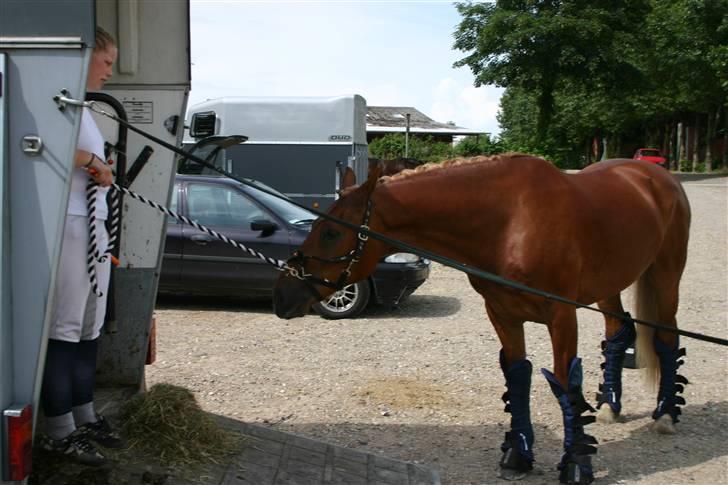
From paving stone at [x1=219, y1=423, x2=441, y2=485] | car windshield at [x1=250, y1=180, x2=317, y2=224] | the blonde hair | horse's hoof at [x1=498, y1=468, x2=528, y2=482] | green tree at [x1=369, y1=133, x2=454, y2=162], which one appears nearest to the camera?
the blonde hair

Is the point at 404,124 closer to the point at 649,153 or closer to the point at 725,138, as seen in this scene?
the point at 649,153

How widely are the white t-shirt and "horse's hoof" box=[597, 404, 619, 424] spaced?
4047 mm

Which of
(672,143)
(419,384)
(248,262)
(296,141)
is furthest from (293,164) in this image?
(672,143)

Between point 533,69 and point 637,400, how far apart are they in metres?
37.4

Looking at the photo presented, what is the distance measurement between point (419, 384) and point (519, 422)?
194 cm

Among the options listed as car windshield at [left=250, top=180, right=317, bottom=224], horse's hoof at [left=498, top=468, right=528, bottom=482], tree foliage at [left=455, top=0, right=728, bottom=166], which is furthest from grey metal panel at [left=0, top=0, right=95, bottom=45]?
tree foliage at [left=455, top=0, right=728, bottom=166]

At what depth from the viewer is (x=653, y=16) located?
131 ft

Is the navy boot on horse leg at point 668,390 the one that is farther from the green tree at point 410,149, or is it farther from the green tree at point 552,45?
the green tree at point 552,45

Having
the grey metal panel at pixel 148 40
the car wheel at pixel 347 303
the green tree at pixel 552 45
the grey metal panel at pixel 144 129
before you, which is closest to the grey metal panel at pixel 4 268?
the grey metal panel at pixel 144 129

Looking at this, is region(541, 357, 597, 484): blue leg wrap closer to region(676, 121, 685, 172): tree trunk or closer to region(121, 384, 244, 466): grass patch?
region(121, 384, 244, 466): grass patch

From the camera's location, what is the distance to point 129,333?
4.25 m

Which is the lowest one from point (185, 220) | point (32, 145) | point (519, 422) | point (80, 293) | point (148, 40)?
point (519, 422)

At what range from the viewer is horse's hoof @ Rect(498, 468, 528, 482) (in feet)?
14.6

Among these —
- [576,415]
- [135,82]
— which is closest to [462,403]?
[576,415]
